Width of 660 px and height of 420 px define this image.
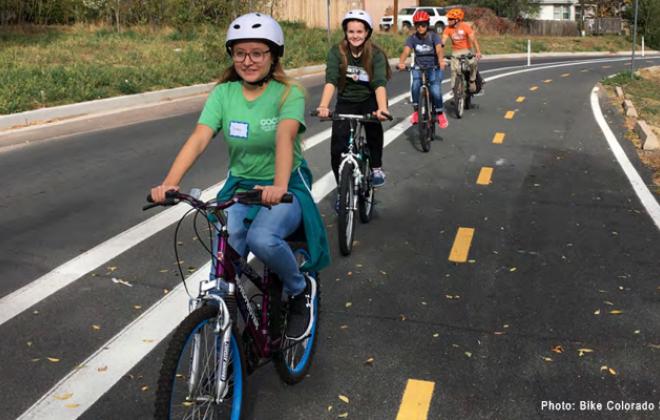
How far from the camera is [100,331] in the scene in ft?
17.5

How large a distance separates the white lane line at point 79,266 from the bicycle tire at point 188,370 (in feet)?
8.37

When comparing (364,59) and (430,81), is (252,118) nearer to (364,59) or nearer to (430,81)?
(364,59)

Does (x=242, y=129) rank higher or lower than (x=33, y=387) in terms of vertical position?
higher

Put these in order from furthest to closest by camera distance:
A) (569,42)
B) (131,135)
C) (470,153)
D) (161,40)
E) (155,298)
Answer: (569,42) → (161,40) → (131,135) → (470,153) → (155,298)

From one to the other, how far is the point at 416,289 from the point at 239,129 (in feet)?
8.71

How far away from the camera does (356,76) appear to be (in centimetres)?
787

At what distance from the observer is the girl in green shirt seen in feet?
13.0

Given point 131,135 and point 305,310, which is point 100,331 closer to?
point 305,310

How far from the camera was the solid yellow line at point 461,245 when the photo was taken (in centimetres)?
707

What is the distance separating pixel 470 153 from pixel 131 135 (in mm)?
5684

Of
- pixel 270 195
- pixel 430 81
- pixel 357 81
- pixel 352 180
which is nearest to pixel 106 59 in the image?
pixel 430 81

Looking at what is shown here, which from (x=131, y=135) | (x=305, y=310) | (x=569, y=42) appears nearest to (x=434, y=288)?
(x=305, y=310)

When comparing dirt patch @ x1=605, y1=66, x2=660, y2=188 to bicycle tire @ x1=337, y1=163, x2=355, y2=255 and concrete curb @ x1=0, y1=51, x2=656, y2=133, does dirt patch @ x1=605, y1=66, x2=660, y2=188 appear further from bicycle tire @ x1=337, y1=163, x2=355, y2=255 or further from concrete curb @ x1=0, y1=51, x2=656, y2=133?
concrete curb @ x1=0, y1=51, x2=656, y2=133

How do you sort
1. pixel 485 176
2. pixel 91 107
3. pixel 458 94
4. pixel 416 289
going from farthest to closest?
pixel 91 107 → pixel 458 94 → pixel 485 176 → pixel 416 289
